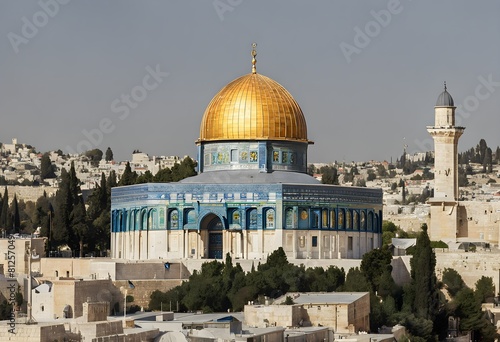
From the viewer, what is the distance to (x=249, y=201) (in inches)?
2301

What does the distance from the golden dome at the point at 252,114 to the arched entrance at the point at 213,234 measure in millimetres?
3361

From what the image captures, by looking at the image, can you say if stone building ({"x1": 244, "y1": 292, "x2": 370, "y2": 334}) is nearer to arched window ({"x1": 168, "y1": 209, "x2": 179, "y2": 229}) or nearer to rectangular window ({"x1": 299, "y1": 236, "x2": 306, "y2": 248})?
rectangular window ({"x1": 299, "y1": 236, "x2": 306, "y2": 248})

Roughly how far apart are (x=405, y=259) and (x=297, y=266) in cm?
476

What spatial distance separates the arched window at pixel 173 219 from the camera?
58844mm

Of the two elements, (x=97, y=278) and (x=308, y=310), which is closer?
(x=308, y=310)

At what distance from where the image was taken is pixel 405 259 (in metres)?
58.9

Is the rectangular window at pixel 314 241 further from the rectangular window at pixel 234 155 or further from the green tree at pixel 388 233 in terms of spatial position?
the green tree at pixel 388 233

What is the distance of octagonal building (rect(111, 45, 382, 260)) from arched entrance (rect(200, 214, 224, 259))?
0.10ft

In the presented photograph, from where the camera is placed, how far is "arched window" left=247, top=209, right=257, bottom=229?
5844cm

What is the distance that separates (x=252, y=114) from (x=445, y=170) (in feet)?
37.8

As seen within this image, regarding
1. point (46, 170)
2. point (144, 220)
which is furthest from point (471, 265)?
point (46, 170)

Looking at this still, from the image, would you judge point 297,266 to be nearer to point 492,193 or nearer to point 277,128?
point 277,128

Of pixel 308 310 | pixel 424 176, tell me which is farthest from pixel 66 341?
pixel 424 176

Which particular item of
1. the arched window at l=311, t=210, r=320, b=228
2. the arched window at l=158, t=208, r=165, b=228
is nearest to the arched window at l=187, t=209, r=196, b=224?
the arched window at l=158, t=208, r=165, b=228
